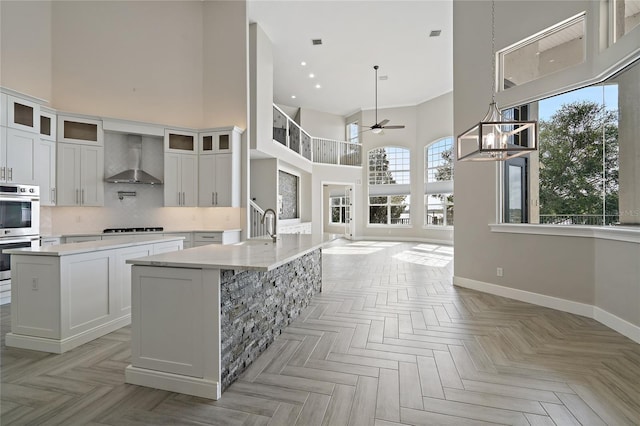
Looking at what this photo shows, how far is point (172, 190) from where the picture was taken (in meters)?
5.80

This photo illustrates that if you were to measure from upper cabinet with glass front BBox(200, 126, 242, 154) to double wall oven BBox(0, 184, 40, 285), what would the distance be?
2.61 meters

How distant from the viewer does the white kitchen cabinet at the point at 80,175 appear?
4.99m

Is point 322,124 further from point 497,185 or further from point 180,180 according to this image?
point 497,185

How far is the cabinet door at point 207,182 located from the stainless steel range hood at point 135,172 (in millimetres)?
726

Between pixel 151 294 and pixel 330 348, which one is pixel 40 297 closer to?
pixel 151 294

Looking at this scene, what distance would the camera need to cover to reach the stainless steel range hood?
5383 millimetres

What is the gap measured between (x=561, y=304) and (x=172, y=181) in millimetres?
6353

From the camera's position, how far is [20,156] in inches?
171

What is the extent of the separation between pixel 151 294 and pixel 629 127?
4841mm

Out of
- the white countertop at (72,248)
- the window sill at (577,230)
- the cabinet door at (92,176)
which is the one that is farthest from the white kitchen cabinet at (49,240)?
the window sill at (577,230)

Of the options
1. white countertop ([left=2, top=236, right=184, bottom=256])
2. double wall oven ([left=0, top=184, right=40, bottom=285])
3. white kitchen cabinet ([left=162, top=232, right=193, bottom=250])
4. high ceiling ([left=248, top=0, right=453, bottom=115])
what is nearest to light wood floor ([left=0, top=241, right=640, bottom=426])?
white countertop ([left=2, top=236, right=184, bottom=256])

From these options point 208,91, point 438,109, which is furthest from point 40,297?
point 438,109

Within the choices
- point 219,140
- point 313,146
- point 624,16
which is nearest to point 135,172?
point 219,140

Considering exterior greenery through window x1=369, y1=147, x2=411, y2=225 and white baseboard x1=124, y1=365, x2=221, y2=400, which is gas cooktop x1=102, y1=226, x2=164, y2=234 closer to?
white baseboard x1=124, y1=365, x2=221, y2=400
